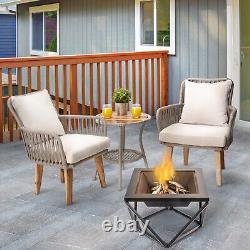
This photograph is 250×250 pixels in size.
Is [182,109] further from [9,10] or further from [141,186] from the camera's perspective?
[9,10]

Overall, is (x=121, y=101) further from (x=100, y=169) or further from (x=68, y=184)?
(x=68, y=184)

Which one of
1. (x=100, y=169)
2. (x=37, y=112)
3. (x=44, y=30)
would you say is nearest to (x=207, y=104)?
(x=100, y=169)

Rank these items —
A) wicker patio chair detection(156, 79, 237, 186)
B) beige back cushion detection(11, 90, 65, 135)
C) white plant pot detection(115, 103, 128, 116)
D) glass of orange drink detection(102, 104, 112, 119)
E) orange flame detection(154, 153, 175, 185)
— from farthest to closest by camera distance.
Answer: white plant pot detection(115, 103, 128, 116) → glass of orange drink detection(102, 104, 112, 119) → wicker patio chair detection(156, 79, 237, 186) → beige back cushion detection(11, 90, 65, 135) → orange flame detection(154, 153, 175, 185)

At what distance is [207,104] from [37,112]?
1731 mm

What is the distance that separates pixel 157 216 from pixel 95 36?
660 centimetres

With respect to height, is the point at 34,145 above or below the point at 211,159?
above

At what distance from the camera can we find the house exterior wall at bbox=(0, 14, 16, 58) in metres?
14.3

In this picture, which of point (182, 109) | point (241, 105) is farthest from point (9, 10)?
point (182, 109)

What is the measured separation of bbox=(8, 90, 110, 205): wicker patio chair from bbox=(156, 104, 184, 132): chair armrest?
655 mm

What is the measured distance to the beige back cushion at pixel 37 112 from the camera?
12.3 ft

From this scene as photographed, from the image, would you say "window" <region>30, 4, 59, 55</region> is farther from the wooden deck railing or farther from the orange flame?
the orange flame

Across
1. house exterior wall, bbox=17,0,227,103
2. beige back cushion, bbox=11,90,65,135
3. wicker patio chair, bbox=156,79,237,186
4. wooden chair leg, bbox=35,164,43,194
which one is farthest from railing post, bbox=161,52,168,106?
wooden chair leg, bbox=35,164,43,194

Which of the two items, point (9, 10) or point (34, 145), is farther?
point (9, 10)

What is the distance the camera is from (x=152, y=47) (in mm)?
7816
